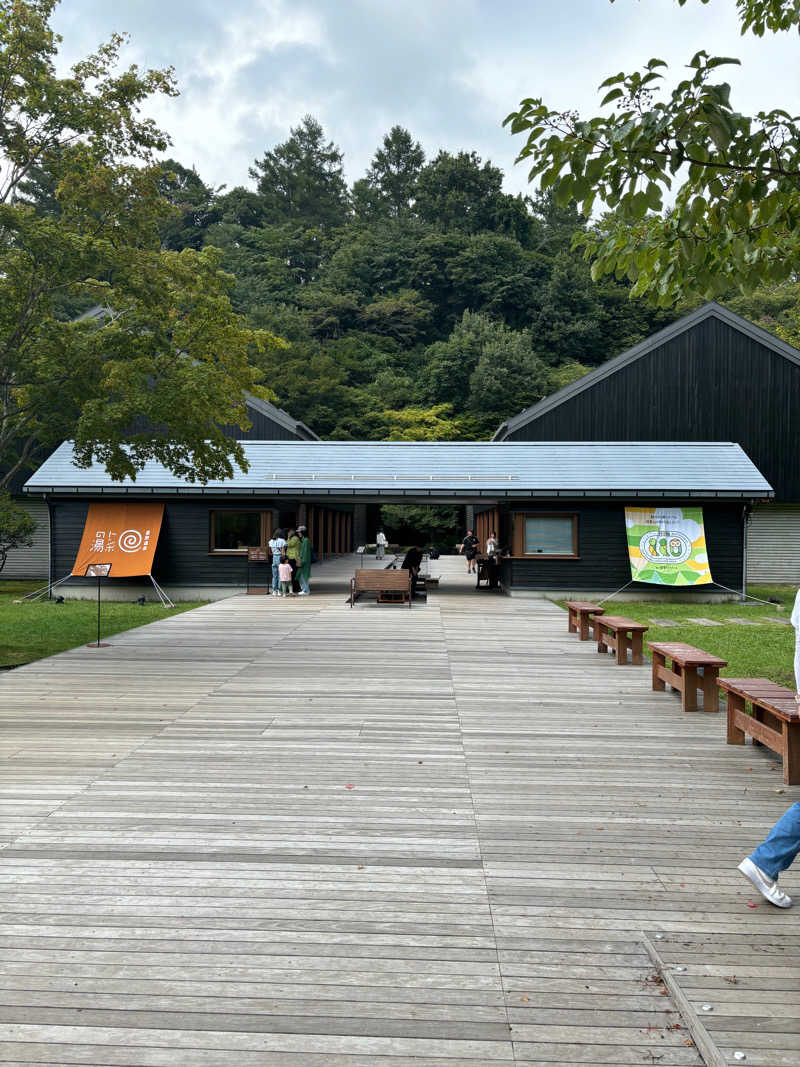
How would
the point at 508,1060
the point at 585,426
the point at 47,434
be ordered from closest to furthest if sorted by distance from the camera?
the point at 508,1060 → the point at 47,434 → the point at 585,426

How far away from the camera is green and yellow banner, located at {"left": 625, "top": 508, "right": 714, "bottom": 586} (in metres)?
20.7

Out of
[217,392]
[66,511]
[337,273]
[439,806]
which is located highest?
[337,273]

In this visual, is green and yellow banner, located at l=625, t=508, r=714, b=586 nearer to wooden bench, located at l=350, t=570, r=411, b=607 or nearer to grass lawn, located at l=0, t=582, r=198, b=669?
wooden bench, located at l=350, t=570, r=411, b=607

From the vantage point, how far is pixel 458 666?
422 inches

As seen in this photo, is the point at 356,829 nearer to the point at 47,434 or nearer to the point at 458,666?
the point at 458,666

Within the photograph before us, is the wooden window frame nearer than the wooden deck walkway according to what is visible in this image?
No

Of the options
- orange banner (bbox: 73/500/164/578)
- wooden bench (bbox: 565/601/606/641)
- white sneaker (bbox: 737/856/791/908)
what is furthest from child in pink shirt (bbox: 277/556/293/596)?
white sneaker (bbox: 737/856/791/908)

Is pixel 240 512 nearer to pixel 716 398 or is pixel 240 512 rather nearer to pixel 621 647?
pixel 621 647

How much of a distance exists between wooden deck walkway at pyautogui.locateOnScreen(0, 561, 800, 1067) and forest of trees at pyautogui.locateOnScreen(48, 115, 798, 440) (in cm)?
2821

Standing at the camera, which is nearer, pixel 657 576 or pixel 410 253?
pixel 657 576

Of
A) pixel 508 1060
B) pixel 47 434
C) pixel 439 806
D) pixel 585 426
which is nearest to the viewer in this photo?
pixel 508 1060

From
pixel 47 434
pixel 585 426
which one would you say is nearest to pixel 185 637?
pixel 47 434

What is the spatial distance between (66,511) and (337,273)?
39.6 m

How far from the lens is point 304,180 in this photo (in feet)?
237
